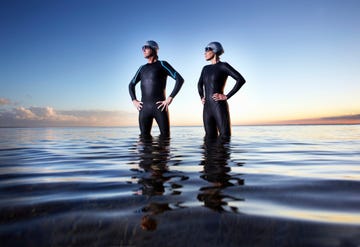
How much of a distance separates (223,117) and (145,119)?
185 cm

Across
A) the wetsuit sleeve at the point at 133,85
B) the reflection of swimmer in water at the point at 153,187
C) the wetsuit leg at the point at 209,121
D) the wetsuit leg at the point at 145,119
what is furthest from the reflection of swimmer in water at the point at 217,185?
the wetsuit sleeve at the point at 133,85

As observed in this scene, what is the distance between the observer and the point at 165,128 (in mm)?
7320

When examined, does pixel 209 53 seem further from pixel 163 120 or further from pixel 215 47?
pixel 163 120

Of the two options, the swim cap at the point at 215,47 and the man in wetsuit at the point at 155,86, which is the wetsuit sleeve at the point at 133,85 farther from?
the swim cap at the point at 215,47

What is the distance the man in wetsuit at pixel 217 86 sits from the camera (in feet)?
21.8

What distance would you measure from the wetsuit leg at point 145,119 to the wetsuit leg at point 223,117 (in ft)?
5.08

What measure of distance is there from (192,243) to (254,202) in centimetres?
63

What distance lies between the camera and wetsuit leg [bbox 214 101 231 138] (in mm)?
6703

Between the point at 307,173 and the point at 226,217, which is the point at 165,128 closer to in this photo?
the point at 307,173

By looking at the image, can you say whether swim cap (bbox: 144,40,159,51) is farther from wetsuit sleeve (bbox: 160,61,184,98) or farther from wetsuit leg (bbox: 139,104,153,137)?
wetsuit leg (bbox: 139,104,153,137)

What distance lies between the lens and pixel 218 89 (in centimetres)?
678

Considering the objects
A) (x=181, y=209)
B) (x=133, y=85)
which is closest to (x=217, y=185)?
(x=181, y=209)

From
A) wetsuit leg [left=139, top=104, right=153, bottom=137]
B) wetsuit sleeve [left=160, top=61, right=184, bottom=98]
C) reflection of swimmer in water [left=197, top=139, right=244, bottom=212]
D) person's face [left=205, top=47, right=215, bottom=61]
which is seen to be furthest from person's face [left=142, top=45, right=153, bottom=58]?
reflection of swimmer in water [left=197, top=139, right=244, bottom=212]

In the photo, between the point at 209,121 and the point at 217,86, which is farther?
the point at 209,121
